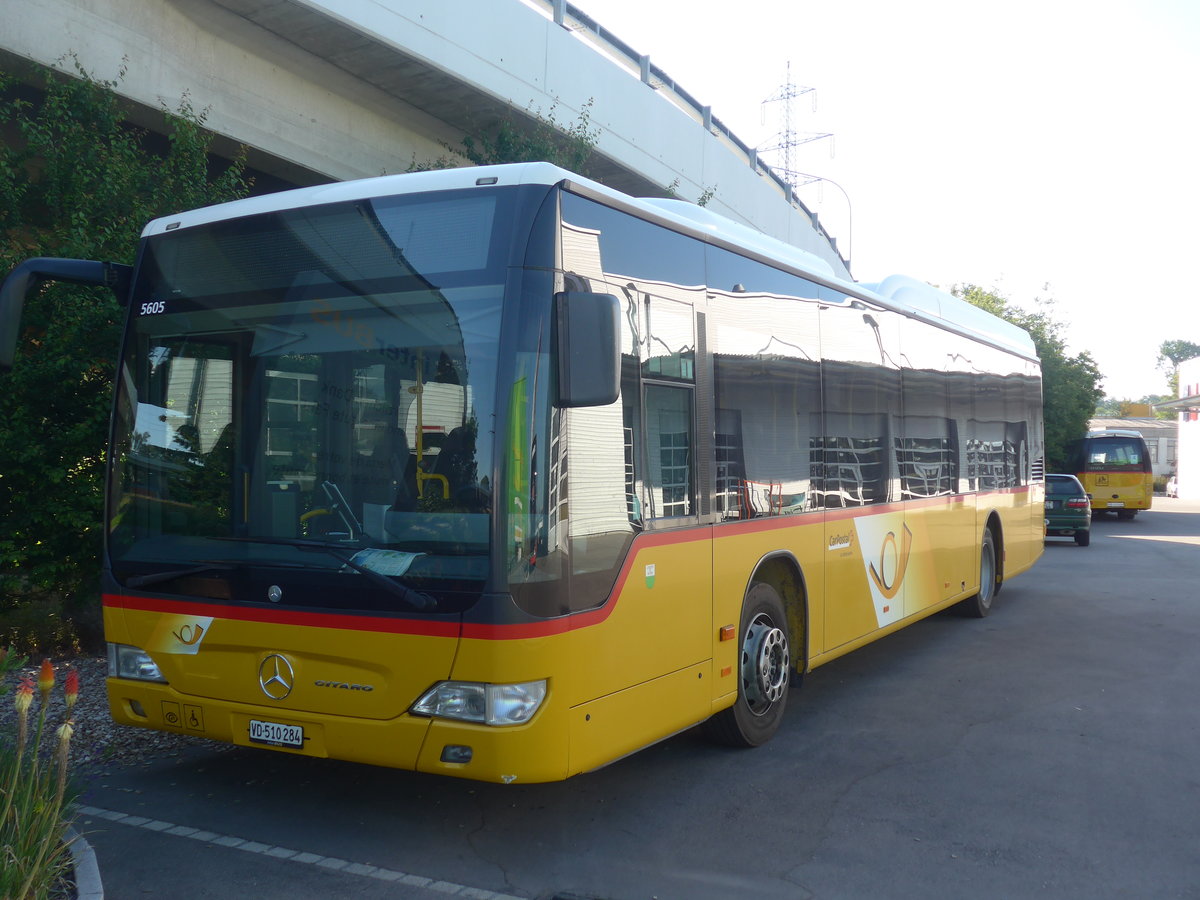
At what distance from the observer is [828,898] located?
4480mm

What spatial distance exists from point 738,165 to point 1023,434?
1125 cm

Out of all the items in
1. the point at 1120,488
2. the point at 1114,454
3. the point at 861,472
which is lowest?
the point at 1120,488

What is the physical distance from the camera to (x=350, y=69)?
44.5ft

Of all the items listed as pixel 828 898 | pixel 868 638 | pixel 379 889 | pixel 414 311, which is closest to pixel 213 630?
pixel 379 889

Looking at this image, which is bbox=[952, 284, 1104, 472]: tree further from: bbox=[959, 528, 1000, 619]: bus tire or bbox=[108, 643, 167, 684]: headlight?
bbox=[108, 643, 167, 684]: headlight

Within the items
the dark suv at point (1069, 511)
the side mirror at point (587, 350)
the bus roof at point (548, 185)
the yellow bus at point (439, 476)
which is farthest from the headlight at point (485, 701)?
the dark suv at point (1069, 511)

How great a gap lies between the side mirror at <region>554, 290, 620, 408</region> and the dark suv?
22071mm

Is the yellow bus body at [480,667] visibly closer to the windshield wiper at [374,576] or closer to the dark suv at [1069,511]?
the windshield wiper at [374,576]

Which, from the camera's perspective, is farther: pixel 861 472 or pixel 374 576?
pixel 861 472

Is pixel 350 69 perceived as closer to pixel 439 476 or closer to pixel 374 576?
pixel 439 476

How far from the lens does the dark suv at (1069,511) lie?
2402 cm

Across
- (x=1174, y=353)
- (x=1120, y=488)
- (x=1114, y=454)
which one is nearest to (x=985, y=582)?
(x=1114, y=454)

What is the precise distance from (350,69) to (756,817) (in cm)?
1116

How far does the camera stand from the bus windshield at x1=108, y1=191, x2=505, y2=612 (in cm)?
463
